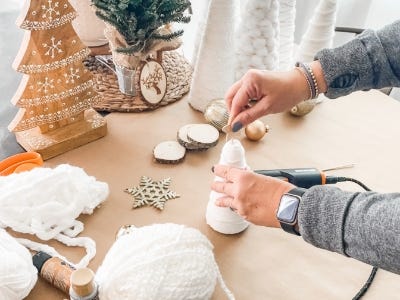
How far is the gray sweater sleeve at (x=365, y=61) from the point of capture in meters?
0.73

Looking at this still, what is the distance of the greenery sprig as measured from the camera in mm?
803

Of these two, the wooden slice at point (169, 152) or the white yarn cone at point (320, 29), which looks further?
the white yarn cone at point (320, 29)

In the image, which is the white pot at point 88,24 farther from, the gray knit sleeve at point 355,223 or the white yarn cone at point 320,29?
the gray knit sleeve at point 355,223

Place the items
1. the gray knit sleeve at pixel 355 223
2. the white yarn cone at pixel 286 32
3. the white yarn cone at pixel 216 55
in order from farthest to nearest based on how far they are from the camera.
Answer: the white yarn cone at pixel 286 32 → the white yarn cone at pixel 216 55 → the gray knit sleeve at pixel 355 223

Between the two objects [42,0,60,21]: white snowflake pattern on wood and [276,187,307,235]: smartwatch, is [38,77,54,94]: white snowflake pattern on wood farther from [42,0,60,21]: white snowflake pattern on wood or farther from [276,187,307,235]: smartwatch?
[276,187,307,235]: smartwatch

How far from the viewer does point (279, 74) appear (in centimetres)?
75

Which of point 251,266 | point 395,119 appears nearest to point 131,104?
point 251,266

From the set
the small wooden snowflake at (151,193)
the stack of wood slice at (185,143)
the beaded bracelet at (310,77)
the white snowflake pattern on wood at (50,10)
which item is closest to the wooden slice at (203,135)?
the stack of wood slice at (185,143)

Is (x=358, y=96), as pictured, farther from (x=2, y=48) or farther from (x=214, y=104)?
(x=2, y=48)

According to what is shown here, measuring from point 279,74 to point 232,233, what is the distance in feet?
0.92

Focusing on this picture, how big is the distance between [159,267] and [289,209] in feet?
0.58

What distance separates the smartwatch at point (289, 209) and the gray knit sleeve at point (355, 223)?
1cm

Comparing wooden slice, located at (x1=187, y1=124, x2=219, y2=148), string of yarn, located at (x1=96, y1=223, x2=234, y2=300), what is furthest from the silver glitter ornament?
string of yarn, located at (x1=96, y1=223, x2=234, y2=300)

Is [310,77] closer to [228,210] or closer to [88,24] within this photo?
[228,210]
